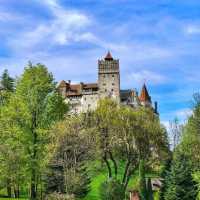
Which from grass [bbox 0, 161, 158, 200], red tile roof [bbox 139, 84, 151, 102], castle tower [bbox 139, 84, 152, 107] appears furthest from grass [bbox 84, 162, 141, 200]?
red tile roof [bbox 139, 84, 151, 102]

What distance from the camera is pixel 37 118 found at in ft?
161

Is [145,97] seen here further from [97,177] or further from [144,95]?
[97,177]

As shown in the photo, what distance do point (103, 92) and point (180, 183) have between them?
6232 cm

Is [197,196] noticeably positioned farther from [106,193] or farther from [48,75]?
[48,75]

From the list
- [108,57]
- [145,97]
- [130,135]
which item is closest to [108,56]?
[108,57]

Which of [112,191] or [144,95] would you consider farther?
[144,95]

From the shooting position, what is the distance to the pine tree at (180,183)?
4762 cm

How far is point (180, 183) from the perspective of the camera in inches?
1895

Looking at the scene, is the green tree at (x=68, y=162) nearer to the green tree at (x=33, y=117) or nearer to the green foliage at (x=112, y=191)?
the green tree at (x=33, y=117)

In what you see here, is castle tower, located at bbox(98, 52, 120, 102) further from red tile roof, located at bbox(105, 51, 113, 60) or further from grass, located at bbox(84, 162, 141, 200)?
grass, located at bbox(84, 162, 141, 200)

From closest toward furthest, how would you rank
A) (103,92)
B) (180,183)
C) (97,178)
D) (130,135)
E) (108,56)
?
(180,183) → (130,135) → (97,178) → (103,92) → (108,56)

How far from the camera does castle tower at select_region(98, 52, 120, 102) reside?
357 ft

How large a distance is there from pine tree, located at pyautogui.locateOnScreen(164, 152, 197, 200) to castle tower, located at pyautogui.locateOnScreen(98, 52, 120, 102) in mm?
59100

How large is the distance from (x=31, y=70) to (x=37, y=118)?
566cm
